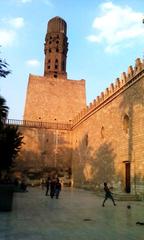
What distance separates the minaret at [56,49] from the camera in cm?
3853

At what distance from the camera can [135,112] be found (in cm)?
1542

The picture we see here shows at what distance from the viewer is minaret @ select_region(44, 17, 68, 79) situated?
38.5 metres

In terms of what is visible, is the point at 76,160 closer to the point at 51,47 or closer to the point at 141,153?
the point at 141,153

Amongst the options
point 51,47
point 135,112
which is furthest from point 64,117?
point 135,112

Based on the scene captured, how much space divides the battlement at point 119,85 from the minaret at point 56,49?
52.3 feet

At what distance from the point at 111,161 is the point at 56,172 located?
10524mm

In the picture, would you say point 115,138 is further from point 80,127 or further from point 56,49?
point 56,49

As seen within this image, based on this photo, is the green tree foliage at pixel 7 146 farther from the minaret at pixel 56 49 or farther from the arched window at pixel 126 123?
the minaret at pixel 56 49

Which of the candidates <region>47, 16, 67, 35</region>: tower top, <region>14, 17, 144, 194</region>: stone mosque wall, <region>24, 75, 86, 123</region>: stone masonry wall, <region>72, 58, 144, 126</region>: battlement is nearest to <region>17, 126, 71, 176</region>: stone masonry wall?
<region>14, 17, 144, 194</region>: stone mosque wall

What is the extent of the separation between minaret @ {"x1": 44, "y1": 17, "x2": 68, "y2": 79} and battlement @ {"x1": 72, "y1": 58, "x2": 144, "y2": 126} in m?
15.9

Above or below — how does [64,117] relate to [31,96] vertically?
below

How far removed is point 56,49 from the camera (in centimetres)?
3934

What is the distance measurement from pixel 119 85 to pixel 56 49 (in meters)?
23.3

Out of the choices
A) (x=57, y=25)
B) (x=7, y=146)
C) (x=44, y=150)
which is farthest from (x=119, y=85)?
(x=57, y=25)
